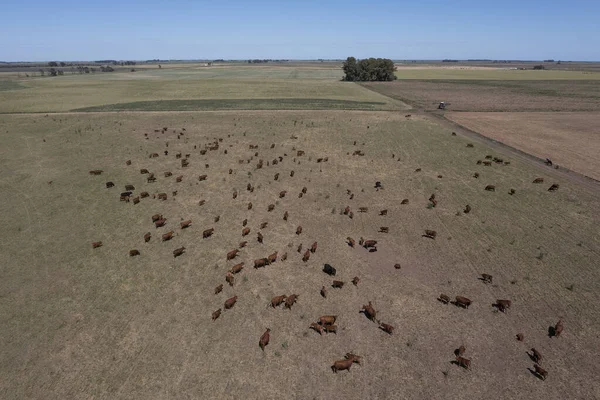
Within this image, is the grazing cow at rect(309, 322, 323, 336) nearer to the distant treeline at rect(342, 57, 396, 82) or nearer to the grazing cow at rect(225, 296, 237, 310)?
the grazing cow at rect(225, 296, 237, 310)

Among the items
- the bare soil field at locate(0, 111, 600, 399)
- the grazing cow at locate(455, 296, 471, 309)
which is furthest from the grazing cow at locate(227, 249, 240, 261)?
the grazing cow at locate(455, 296, 471, 309)

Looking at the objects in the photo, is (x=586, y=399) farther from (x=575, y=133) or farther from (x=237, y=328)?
(x=575, y=133)

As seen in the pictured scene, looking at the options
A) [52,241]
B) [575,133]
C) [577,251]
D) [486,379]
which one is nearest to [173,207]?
[52,241]

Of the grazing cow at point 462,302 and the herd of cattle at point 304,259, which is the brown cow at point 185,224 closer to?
the herd of cattle at point 304,259

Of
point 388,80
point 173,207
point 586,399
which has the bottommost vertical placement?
point 586,399

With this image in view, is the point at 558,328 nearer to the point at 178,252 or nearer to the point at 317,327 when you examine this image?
the point at 317,327
